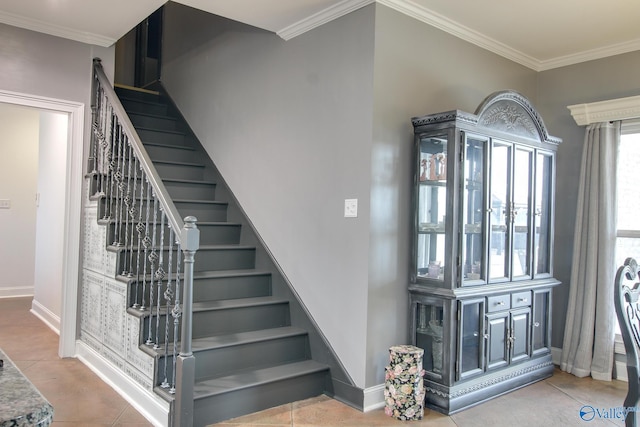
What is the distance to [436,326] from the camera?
10.2 ft

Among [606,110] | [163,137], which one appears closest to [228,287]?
[163,137]

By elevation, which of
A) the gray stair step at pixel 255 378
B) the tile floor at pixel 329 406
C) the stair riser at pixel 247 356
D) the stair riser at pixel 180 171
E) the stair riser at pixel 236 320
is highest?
the stair riser at pixel 180 171

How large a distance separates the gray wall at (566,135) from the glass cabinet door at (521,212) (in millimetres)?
733

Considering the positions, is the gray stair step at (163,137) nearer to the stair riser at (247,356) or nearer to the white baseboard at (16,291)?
the stair riser at (247,356)

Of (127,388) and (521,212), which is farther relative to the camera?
(521,212)

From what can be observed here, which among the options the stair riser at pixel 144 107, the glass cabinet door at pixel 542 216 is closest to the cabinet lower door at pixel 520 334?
the glass cabinet door at pixel 542 216

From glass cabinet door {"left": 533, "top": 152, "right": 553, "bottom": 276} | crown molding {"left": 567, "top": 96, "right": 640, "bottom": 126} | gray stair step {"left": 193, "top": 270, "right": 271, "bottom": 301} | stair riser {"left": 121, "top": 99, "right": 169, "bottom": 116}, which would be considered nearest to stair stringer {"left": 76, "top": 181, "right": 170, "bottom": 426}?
gray stair step {"left": 193, "top": 270, "right": 271, "bottom": 301}

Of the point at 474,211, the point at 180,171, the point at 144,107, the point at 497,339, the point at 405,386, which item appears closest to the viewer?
the point at 405,386

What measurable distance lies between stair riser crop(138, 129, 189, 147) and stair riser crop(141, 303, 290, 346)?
2234 millimetres

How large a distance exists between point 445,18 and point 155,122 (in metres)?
3.17

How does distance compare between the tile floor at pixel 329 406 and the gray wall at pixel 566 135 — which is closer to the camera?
the tile floor at pixel 329 406

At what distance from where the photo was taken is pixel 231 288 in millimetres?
3680

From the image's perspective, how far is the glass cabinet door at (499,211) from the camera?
331cm

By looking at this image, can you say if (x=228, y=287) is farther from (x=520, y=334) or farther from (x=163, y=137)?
(x=520, y=334)
